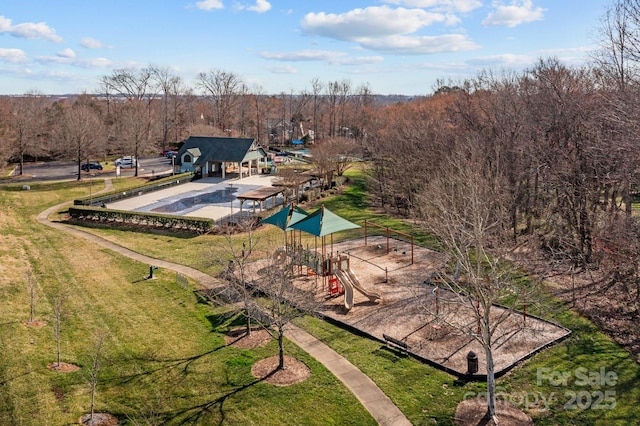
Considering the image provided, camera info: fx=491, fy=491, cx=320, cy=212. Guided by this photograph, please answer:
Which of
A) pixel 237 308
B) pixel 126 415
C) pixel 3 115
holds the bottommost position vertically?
pixel 126 415

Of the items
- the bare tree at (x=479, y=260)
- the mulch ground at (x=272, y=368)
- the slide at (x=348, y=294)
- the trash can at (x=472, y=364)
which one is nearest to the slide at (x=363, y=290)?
the slide at (x=348, y=294)

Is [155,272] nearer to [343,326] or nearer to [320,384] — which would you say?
[343,326]

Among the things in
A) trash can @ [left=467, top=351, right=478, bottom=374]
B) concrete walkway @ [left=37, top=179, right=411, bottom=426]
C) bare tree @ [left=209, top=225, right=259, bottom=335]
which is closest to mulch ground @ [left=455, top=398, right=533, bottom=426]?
trash can @ [left=467, top=351, right=478, bottom=374]

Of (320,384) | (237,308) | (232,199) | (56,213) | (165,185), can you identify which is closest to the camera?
(320,384)

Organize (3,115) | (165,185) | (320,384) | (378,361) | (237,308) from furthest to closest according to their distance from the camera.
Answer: (3,115)
(165,185)
(237,308)
(378,361)
(320,384)

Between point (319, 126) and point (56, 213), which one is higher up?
point (319, 126)

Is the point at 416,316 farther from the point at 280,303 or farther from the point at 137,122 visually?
the point at 137,122

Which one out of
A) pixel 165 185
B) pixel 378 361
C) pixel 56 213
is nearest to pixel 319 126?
pixel 165 185

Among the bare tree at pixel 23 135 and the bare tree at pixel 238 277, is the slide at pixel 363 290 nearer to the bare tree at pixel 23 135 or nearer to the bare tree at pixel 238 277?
the bare tree at pixel 238 277
